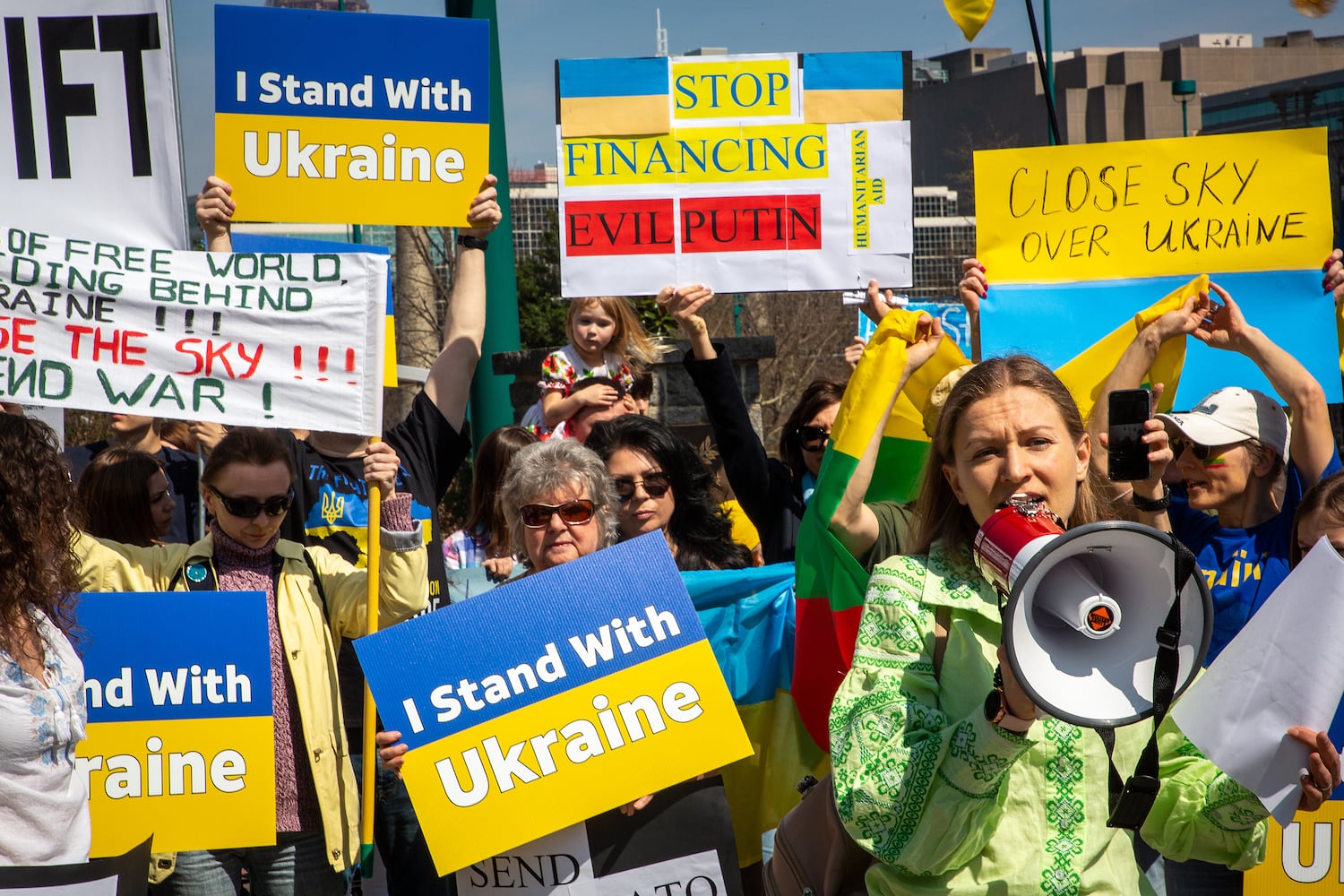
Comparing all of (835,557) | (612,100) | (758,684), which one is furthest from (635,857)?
(612,100)

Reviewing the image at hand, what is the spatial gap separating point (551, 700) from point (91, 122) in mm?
2386

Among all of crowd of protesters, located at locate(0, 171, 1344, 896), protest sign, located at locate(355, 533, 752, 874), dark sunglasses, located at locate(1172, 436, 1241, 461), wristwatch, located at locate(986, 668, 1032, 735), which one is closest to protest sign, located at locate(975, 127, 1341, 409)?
crowd of protesters, located at locate(0, 171, 1344, 896)

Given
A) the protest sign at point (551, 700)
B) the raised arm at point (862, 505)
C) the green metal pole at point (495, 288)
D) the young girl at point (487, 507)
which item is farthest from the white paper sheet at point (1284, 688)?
the green metal pole at point (495, 288)

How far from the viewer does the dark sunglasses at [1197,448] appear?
11.9 ft

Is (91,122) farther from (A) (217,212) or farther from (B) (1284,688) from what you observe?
(B) (1284,688)

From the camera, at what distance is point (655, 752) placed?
315 centimetres

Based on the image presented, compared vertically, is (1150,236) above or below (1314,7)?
below

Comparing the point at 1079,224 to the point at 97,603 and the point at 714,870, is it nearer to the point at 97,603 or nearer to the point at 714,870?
the point at 714,870

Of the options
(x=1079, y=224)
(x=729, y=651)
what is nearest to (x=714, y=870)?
(x=729, y=651)

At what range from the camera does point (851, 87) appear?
5180mm

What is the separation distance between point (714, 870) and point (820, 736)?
1.37 feet

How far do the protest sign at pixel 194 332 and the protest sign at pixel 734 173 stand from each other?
1.29 metres

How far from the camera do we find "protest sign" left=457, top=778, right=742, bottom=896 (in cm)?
318

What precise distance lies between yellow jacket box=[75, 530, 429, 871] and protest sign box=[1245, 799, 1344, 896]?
232 centimetres
